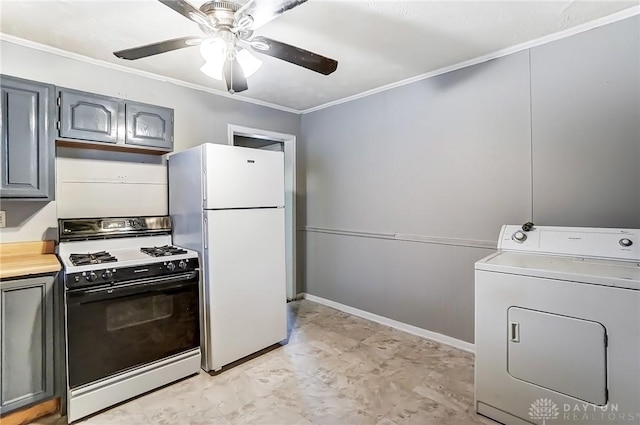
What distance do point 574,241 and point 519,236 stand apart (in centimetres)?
30

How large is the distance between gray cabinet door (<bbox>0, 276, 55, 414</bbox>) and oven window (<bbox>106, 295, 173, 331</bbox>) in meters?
0.31

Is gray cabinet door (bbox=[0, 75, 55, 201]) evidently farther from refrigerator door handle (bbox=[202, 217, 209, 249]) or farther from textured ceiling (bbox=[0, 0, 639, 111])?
refrigerator door handle (bbox=[202, 217, 209, 249])

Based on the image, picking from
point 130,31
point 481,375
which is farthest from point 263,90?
point 481,375

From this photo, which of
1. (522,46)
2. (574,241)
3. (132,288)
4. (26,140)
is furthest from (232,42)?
(574,241)

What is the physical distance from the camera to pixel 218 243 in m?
2.38

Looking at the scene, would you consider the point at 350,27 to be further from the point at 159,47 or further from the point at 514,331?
the point at 514,331

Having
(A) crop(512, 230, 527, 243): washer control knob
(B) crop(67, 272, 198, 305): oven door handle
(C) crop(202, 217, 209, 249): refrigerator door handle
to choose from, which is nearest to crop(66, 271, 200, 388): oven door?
(B) crop(67, 272, 198, 305): oven door handle

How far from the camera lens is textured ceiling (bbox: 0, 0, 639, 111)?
72.5 inches

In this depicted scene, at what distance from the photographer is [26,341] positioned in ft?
5.97

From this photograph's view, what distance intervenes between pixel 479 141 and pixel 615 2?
107 centimetres

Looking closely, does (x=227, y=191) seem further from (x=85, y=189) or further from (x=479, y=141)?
(x=479, y=141)

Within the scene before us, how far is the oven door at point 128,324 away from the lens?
1.90 m

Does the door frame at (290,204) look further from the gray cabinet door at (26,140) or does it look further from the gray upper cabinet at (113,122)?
the gray cabinet door at (26,140)

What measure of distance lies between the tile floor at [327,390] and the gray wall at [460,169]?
1.70 feet
